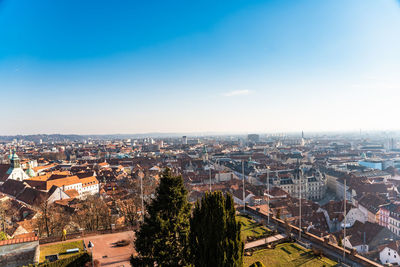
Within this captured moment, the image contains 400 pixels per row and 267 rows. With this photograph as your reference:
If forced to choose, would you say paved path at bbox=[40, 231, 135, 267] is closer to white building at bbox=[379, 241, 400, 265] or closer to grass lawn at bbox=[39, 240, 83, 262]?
grass lawn at bbox=[39, 240, 83, 262]

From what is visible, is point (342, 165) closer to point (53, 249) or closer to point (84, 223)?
point (84, 223)

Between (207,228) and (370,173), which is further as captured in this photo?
(370,173)

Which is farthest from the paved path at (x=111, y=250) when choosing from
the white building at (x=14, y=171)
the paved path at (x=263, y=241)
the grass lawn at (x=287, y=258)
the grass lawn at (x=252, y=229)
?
the white building at (x=14, y=171)

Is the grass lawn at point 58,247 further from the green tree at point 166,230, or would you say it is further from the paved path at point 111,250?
the green tree at point 166,230

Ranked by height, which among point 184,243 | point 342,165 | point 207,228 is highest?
point 207,228

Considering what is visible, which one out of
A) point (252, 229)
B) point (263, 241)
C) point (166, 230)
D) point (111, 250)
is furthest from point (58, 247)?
point (263, 241)

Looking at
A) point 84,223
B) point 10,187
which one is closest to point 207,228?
point 84,223
